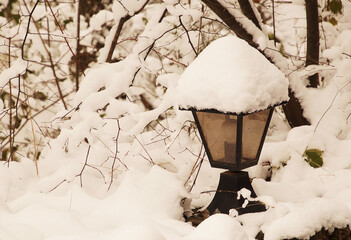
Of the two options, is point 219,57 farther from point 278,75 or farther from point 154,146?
point 154,146

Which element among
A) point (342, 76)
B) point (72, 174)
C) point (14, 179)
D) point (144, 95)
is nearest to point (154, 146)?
point (72, 174)

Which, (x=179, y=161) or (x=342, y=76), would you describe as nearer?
(x=179, y=161)

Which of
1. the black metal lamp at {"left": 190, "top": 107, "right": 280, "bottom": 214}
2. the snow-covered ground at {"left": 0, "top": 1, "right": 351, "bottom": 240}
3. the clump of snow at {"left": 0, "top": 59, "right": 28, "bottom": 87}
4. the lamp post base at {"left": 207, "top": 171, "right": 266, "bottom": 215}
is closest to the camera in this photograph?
the snow-covered ground at {"left": 0, "top": 1, "right": 351, "bottom": 240}

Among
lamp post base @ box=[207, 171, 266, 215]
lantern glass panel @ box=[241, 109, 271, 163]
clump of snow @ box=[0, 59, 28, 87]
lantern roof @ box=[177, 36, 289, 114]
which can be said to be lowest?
lamp post base @ box=[207, 171, 266, 215]

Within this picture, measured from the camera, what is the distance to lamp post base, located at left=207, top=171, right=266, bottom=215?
2.60m

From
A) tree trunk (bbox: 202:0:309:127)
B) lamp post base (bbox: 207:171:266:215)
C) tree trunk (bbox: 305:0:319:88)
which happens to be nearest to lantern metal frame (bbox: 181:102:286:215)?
lamp post base (bbox: 207:171:266:215)

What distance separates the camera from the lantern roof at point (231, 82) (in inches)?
92.2

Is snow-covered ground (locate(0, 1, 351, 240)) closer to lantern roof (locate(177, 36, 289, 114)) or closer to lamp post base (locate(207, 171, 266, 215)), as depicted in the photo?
lamp post base (locate(207, 171, 266, 215))

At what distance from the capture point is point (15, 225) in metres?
2.32

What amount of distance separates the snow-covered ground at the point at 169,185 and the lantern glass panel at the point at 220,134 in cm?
27

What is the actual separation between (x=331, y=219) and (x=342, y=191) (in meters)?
0.46

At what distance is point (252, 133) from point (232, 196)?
0.37 metres

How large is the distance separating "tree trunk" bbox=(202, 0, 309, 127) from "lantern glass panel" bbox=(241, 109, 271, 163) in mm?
777

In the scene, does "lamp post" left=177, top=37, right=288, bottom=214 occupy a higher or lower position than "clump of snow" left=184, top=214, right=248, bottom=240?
higher
